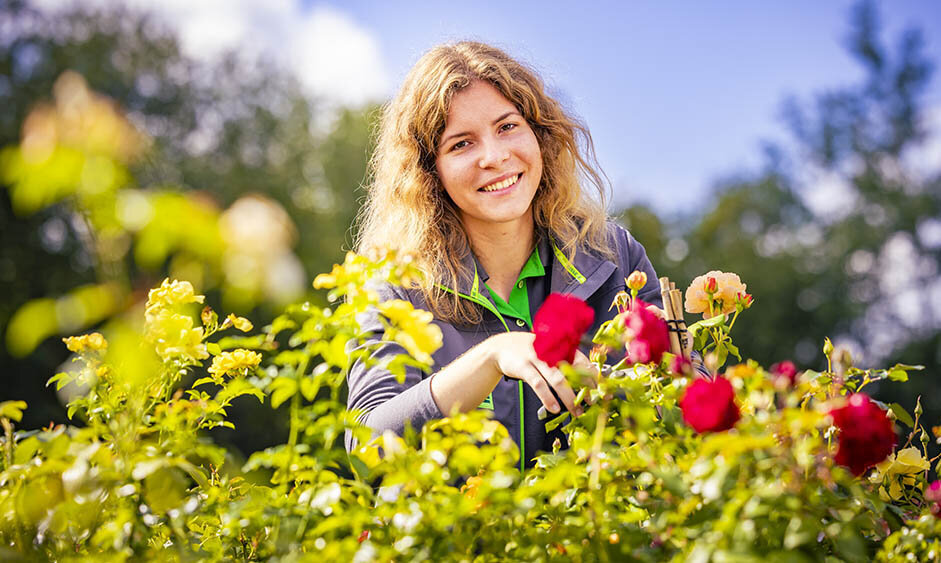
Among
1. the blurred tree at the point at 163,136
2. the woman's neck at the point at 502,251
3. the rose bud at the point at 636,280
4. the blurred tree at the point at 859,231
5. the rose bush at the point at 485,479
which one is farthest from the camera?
the blurred tree at the point at 859,231

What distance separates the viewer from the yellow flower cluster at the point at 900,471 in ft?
4.38

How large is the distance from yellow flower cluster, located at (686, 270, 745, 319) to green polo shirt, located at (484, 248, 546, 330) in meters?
0.86

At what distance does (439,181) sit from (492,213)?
285 millimetres

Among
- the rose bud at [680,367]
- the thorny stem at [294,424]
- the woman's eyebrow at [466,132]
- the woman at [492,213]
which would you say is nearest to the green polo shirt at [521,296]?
the woman at [492,213]

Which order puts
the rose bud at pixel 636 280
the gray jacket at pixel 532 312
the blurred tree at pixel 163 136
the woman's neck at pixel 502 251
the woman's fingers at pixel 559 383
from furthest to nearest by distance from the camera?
1. the blurred tree at pixel 163 136
2. the woman's neck at pixel 502 251
3. the gray jacket at pixel 532 312
4. the rose bud at pixel 636 280
5. the woman's fingers at pixel 559 383

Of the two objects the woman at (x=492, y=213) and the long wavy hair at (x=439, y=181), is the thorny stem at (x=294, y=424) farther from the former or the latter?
the long wavy hair at (x=439, y=181)

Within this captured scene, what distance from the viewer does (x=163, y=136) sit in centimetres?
Result: 1827

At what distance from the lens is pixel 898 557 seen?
1.04 metres

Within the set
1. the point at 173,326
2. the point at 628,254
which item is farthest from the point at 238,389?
the point at 628,254

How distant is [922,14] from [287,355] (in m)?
27.0

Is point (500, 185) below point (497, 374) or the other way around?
the other way around

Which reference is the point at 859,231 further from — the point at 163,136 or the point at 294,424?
the point at 294,424

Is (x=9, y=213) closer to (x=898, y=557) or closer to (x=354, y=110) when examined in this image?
(x=354, y=110)

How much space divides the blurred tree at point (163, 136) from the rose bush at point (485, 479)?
13139 millimetres
